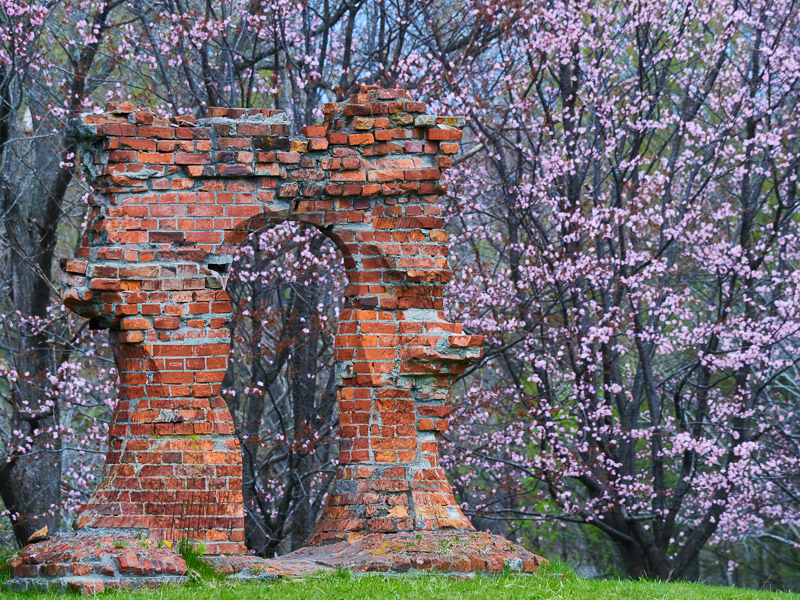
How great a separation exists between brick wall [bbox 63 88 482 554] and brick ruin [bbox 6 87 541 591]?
0.01 metres

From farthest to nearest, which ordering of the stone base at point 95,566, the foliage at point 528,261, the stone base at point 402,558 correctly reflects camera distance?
the foliage at point 528,261
the stone base at point 402,558
the stone base at point 95,566

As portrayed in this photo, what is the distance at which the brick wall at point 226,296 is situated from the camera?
263 inches

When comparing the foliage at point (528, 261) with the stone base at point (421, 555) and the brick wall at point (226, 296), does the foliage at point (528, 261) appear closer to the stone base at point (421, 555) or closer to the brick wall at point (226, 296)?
the brick wall at point (226, 296)

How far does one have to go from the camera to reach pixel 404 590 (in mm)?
5652

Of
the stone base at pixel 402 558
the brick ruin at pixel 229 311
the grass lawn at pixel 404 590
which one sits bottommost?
the grass lawn at pixel 404 590

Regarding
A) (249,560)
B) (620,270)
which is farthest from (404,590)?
(620,270)

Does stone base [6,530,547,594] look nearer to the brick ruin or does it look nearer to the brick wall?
the brick ruin

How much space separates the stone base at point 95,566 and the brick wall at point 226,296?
0.36 meters

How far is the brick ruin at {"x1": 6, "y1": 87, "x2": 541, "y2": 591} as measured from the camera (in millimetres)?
6602

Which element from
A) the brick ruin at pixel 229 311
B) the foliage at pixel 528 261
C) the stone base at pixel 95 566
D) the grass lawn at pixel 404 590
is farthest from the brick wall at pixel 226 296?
the foliage at pixel 528 261

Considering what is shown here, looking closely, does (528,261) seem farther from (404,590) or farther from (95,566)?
(95,566)

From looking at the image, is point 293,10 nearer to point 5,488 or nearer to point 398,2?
point 398,2

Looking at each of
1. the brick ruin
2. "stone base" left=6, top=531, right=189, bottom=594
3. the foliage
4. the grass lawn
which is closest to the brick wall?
the brick ruin

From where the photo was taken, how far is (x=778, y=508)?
43.8 feet
